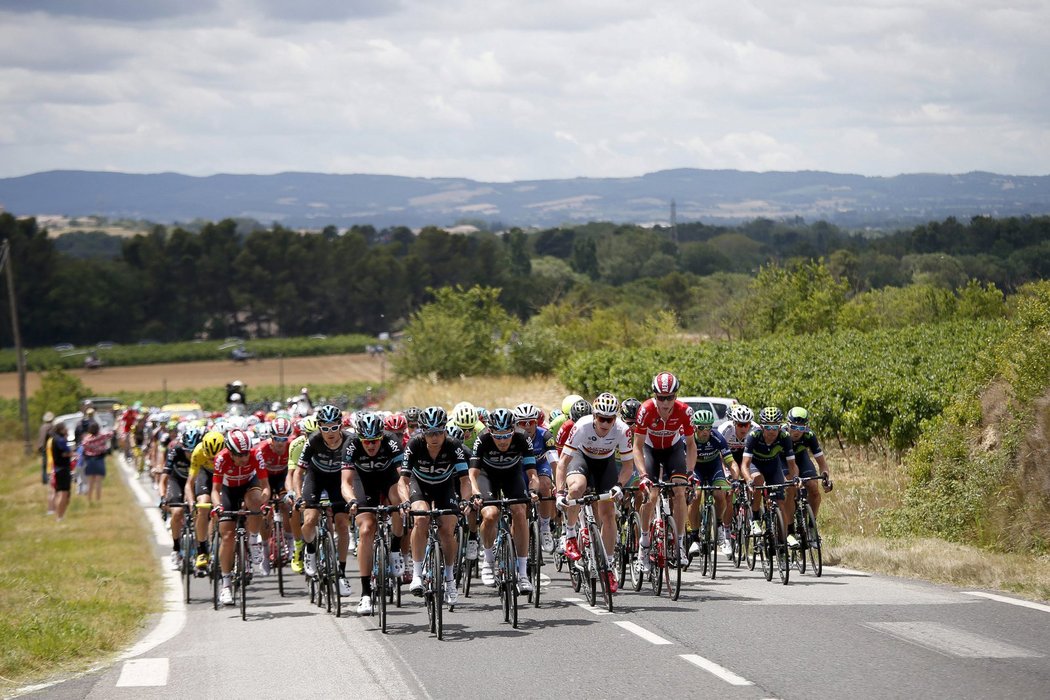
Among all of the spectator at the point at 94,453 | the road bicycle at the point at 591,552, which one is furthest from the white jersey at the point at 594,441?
the spectator at the point at 94,453

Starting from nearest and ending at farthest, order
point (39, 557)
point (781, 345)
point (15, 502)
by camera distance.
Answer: point (39, 557) → point (15, 502) → point (781, 345)

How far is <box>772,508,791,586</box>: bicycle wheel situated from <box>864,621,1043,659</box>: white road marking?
3247 mm

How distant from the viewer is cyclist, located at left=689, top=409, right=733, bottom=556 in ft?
50.0

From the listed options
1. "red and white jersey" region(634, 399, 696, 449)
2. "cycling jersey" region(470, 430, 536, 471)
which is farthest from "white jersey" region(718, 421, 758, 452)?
"cycling jersey" region(470, 430, 536, 471)

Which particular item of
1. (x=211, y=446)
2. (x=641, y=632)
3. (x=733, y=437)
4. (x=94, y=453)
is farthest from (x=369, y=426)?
(x=94, y=453)

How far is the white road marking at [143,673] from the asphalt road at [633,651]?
22mm

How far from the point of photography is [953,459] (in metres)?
19.2

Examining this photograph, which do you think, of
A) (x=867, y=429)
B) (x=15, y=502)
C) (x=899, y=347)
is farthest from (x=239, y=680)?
(x=899, y=347)

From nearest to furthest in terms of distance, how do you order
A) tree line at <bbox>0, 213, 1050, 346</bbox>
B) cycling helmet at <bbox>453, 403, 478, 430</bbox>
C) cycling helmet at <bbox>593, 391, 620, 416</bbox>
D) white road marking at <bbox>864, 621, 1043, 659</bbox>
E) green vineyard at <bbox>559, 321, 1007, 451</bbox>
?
1. white road marking at <bbox>864, 621, 1043, 659</bbox>
2. cycling helmet at <bbox>593, 391, 620, 416</bbox>
3. cycling helmet at <bbox>453, 403, 478, 430</bbox>
4. green vineyard at <bbox>559, 321, 1007, 451</bbox>
5. tree line at <bbox>0, 213, 1050, 346</bbox>

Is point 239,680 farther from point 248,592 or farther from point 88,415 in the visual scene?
point 88,415

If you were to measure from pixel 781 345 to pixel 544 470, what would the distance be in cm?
2854

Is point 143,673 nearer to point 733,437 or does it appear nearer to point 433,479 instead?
point 433,479

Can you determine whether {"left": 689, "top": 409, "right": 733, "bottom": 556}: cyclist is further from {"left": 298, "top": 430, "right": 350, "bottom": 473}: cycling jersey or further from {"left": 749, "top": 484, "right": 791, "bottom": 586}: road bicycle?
{"left": 298, "top": 430, "right": 350, "bottom": 473}: cycling jersey

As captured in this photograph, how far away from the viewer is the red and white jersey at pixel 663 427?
44.8ft
